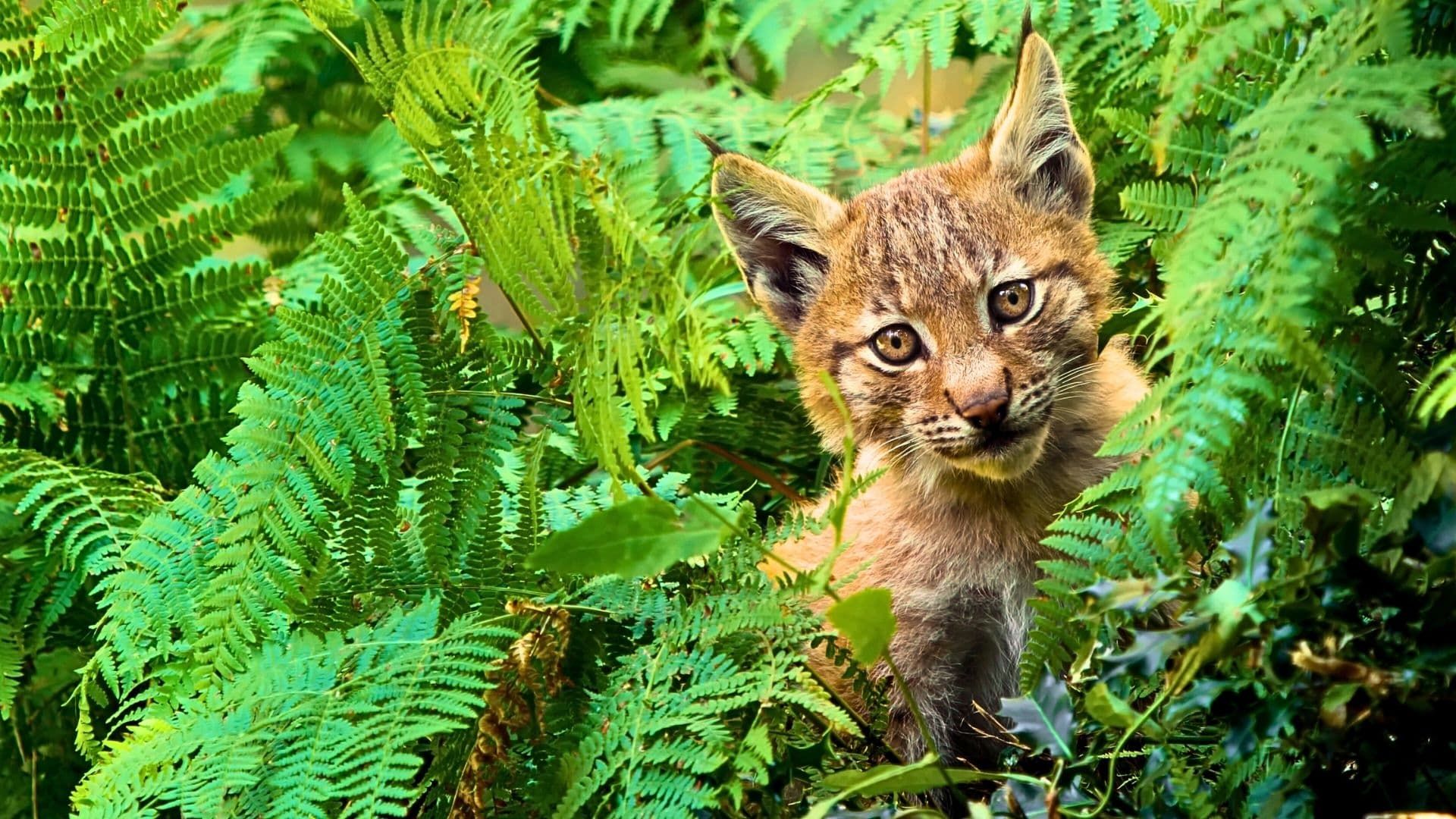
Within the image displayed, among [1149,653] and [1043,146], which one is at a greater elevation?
[1043,146]

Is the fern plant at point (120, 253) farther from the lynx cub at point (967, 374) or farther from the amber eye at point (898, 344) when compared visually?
the amber eye at point (898, 344)

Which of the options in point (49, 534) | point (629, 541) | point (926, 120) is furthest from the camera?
point (926, 120)

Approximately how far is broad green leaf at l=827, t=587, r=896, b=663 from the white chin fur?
1.12 m

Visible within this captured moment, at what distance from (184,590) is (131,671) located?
0.17 metres

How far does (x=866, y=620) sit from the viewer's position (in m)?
1.70

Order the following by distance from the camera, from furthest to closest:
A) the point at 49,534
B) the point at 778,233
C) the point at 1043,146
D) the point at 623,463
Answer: the point at 778,233, the point at 1043,146, the point at 49,534, the point at 623,463

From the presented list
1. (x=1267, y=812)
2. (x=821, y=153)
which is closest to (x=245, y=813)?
(x=1267, y=812)

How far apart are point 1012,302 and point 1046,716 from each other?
4.39ft

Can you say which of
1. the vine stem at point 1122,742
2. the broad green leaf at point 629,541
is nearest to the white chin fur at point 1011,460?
the vine stem at point 1122,742

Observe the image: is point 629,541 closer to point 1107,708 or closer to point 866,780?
point 866,780

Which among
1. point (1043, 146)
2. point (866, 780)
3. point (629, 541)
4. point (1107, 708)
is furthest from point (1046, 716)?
point (1043, 146)

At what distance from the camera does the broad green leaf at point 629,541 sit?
1702 millimetres

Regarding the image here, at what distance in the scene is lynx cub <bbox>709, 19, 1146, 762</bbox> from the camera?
2857 millimetres

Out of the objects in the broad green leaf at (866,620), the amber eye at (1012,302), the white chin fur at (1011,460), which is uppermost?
the broad green leaf at (866,620)
